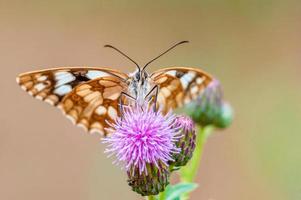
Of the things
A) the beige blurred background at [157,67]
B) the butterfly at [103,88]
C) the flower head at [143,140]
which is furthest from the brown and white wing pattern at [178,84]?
the beige blurred background at [157,67]

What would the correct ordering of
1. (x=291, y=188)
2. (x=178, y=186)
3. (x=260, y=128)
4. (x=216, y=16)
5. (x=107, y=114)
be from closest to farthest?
(x=178, y=186) < (x=107, y=114) < (x=291, y=188) < (x=260, y=128) < (x=216, y=16)

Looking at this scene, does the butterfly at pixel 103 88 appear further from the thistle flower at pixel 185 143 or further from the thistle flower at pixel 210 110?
the thistle flower at pixel 210 110

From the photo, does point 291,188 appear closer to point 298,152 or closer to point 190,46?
point 298,152

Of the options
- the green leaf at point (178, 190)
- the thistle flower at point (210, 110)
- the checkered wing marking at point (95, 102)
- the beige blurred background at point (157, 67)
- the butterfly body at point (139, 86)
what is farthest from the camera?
the beige blurred background at point (157, 67)

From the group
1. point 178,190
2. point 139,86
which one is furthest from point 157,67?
point 178,190

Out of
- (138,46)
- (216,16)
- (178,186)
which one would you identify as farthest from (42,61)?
(178,186)
